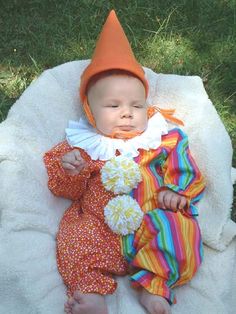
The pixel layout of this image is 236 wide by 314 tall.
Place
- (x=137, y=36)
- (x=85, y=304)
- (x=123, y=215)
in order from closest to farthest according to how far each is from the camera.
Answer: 1. (x=85, y=304)
2. (x=123, y=215)
3. (x=137, y=36)

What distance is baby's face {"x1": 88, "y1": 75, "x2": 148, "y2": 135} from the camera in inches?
91.0

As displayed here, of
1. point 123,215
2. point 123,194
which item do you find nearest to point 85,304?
point 123,215

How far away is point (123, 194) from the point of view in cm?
228

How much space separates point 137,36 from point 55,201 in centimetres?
131

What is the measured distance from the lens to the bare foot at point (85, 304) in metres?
2.02

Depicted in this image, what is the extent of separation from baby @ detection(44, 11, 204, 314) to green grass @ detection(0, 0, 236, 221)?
758 mm

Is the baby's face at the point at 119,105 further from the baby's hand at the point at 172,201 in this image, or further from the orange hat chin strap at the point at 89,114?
the baby's hand at the point at 172,201

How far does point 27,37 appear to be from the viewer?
3.27 metres

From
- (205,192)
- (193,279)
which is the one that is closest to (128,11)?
(205,192)

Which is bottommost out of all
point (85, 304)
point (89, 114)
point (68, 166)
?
point (85, 304)

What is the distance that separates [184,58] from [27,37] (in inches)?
36.6

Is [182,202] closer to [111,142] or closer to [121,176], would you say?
[121,176]

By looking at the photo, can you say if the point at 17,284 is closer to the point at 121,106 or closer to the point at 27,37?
the point at 121,106

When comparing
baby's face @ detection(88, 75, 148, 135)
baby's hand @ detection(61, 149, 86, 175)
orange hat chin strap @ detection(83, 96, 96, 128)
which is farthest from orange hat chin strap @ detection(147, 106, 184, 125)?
baby's hand @ detection(61, 149, 86, 175)
